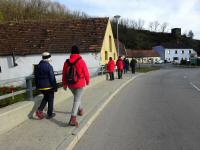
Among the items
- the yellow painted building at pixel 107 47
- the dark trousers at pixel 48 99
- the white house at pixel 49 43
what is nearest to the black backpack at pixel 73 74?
the dark trousers at pixel 48 99

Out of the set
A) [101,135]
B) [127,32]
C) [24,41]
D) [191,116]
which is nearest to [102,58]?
[24,41]

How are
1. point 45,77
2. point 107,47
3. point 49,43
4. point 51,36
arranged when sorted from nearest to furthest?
point 45,77, point 49,43, point 51,36, point 107,47

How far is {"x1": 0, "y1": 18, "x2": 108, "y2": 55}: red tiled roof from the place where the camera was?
114ft

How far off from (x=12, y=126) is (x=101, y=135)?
1.93 metres

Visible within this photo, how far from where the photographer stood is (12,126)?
816 cm

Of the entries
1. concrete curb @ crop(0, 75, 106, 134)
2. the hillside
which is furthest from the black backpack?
the hillside

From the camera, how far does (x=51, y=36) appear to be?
1428 inches

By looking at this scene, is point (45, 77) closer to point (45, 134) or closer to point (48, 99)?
point (48, 99)

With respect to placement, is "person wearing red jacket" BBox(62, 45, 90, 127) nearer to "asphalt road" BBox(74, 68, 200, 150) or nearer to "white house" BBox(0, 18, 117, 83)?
"asphalt road" BBox(74, 68, 200, 150)

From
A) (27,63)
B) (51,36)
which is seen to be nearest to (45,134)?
(27,63)

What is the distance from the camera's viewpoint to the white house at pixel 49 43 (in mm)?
34500

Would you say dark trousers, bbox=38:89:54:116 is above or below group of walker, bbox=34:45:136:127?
Answer: below

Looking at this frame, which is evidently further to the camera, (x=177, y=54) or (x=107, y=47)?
(x=177, y=54)

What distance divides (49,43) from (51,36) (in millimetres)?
1119
